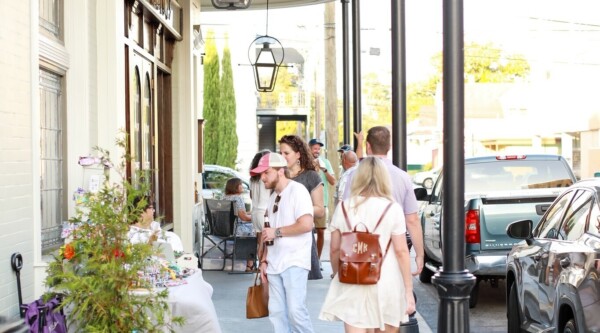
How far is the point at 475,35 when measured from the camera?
78.8 m

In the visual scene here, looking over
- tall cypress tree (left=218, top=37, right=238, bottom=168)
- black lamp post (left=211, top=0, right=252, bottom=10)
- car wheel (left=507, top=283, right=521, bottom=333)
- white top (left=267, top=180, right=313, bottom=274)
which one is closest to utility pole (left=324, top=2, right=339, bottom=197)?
black lamp post (left=211, top=0, right=252, bottom=10)

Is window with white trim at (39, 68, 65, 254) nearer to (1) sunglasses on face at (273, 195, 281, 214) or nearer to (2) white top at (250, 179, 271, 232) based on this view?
(1) sunglasses on face at (273, 195, 281, 214)

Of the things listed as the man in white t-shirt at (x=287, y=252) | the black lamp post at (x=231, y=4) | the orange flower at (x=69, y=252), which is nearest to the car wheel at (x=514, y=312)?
the man in white t-shirt at (x=287, y=252)

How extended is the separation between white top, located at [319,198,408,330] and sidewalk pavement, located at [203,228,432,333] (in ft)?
12.3

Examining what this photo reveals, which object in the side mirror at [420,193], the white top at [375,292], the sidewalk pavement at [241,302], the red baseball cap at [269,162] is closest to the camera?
the white top at [375,292]

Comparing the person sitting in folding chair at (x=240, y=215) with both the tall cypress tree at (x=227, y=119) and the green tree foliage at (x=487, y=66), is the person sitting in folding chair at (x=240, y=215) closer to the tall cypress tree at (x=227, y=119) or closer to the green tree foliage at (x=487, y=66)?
the tall cypress tree at (x=227, y=119)

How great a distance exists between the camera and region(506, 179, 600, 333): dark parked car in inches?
254

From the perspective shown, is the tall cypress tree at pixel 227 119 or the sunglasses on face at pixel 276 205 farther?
the tall cypress tree at pixel 227 119

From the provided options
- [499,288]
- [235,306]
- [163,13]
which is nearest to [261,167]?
[235,306]

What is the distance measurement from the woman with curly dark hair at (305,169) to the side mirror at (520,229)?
5.61ft

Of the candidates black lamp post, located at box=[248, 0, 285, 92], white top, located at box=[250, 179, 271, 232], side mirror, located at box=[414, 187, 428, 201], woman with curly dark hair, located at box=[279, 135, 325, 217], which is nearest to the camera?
woman with curly dark hair, located at box=[279, 135, 325, 217]

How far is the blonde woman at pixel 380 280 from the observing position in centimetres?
644

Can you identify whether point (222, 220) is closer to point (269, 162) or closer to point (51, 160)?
point (269, 162)

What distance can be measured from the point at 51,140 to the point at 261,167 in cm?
166
